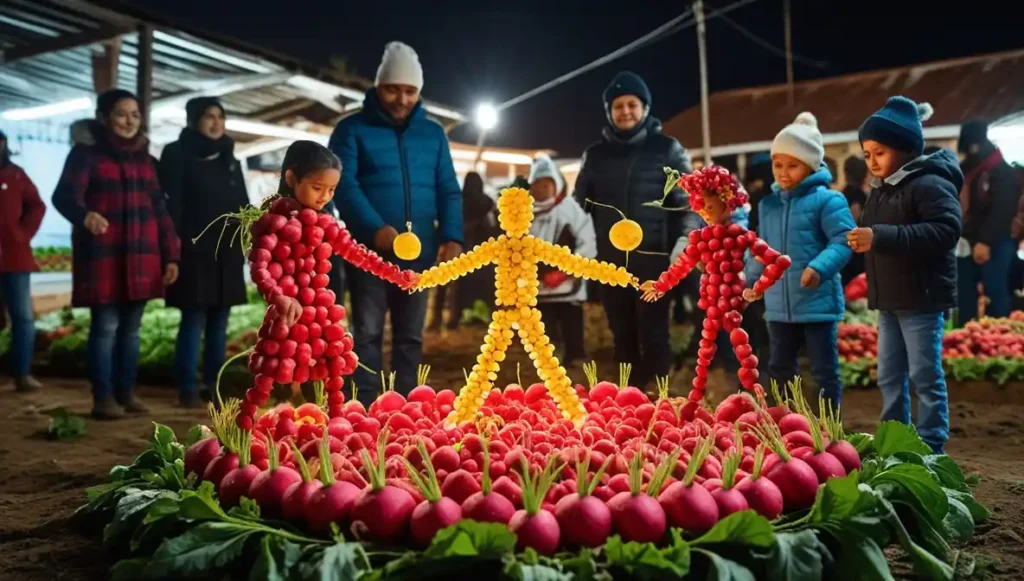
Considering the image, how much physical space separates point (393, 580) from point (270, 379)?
1192 millimetres

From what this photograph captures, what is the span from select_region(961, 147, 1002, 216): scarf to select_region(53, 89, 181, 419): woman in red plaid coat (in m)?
6.31

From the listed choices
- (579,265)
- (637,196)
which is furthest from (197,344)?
(579,265)

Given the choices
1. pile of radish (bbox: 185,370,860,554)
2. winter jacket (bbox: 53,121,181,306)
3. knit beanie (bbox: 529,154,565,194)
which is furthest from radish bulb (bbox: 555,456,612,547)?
knit beanie (bbox: 529,154,565,194)

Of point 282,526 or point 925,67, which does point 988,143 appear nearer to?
point 282,526

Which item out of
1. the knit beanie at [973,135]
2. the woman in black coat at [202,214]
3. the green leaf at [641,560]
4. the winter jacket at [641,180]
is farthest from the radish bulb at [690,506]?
the knit beanie at [973,135]

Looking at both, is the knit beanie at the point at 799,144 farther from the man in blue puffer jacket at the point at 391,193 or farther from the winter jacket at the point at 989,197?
the winter jacket at the point at 989,197

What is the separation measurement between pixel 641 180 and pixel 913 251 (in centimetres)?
161

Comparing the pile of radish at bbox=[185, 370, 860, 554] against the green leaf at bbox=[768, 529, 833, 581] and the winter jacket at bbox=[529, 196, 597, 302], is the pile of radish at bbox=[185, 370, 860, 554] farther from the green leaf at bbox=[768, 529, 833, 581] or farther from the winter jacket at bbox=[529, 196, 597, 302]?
the winter jacket at bbox=[529, 196, 597, 302]

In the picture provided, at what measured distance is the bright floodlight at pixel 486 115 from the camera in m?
13.6

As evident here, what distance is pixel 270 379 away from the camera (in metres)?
3.02

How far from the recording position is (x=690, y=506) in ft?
7.53

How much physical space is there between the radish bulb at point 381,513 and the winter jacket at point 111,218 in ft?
11.6

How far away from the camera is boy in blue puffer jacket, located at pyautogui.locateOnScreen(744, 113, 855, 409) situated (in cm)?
403

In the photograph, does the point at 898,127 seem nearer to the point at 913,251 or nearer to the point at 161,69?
the point at 913,251
